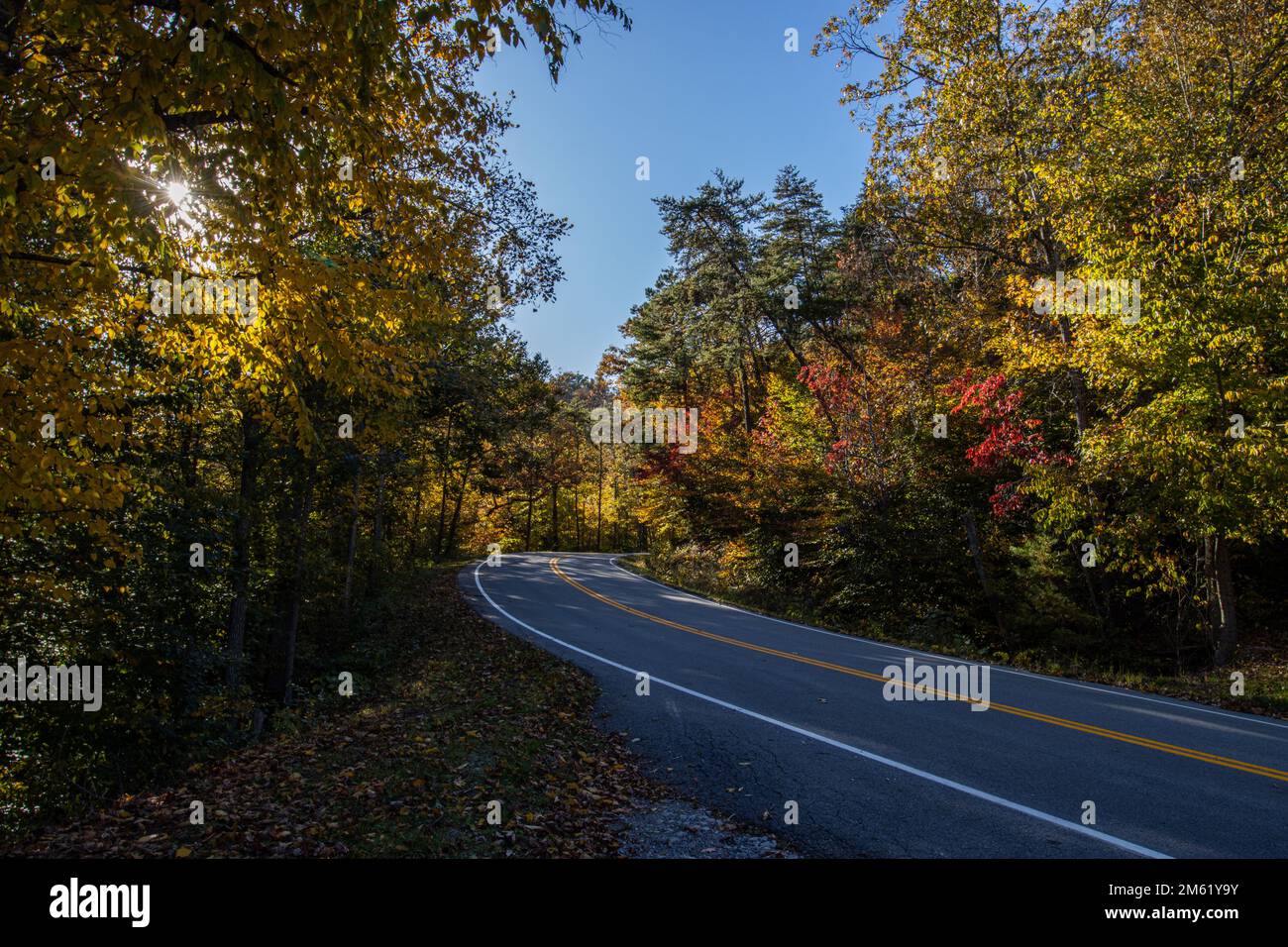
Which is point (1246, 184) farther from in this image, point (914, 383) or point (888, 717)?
point (888, 717)

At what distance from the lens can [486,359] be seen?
17828mm

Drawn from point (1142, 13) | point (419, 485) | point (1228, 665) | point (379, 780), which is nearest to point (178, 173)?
point (379, 780)

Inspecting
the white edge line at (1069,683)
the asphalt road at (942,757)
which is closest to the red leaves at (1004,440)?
the white edge line at (1069,683)

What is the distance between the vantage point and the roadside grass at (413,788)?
4723mm

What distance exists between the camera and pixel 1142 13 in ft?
49.3

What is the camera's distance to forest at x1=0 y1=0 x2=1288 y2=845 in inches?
161

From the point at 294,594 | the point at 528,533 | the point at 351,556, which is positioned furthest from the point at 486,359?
the point at 528,533

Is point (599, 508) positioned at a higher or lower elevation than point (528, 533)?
higher

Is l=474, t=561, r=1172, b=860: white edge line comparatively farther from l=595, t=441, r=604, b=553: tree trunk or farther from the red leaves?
l=595, t=441, r=604, b=553: tree trunk

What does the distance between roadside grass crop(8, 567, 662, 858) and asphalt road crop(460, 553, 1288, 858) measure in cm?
87

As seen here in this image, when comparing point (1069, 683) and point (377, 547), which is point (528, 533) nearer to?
point (377, 547)

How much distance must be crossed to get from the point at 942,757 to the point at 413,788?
5296mm

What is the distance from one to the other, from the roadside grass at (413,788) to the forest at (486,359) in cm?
248

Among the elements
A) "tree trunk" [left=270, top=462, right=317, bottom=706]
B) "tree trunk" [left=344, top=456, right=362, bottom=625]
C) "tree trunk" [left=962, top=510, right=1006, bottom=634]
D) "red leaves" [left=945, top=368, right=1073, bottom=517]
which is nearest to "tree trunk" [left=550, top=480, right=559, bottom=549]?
"tree trunk" [left=344, top=456, right=362, bottom=625]
